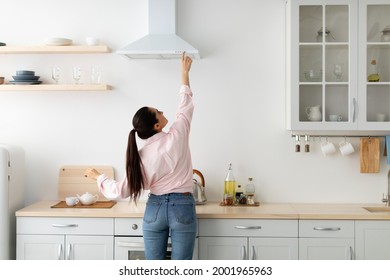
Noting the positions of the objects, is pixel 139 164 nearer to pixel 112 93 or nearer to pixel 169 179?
pixel 169 179

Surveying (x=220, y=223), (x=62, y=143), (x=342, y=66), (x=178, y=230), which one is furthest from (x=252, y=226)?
(x=62, y=143)

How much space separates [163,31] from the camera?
476cm

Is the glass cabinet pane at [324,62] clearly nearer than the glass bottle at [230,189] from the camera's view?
Yes

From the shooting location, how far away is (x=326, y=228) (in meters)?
4.36

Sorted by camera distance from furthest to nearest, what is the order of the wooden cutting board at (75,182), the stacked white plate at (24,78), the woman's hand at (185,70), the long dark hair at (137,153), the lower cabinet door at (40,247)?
the wooden cutting board at (75,182) → the stacked white plate at (24,78) → the lower cabinet door at (40,247) → the woman's hand at (185,70) → the long dark hair at (137,153)

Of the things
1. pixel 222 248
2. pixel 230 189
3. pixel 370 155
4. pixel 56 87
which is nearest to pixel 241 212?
pixel 222 248

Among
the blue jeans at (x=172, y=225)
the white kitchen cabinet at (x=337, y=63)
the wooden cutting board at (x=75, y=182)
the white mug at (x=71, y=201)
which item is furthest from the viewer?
the wooden cutting board at (x=75, y=182)

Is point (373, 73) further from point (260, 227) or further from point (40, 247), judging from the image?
point (40, 247)

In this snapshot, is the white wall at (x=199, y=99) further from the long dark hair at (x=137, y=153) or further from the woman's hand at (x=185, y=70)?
the long dark hair at (x=137, y=153)

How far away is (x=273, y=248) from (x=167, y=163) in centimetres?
99

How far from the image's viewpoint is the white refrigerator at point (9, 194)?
4488mm

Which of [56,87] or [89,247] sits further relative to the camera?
[56,87]

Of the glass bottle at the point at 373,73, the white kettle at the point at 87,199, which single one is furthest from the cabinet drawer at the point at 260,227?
the glass bottle at the point at 373,73

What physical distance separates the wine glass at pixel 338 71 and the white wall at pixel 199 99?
0.44m
